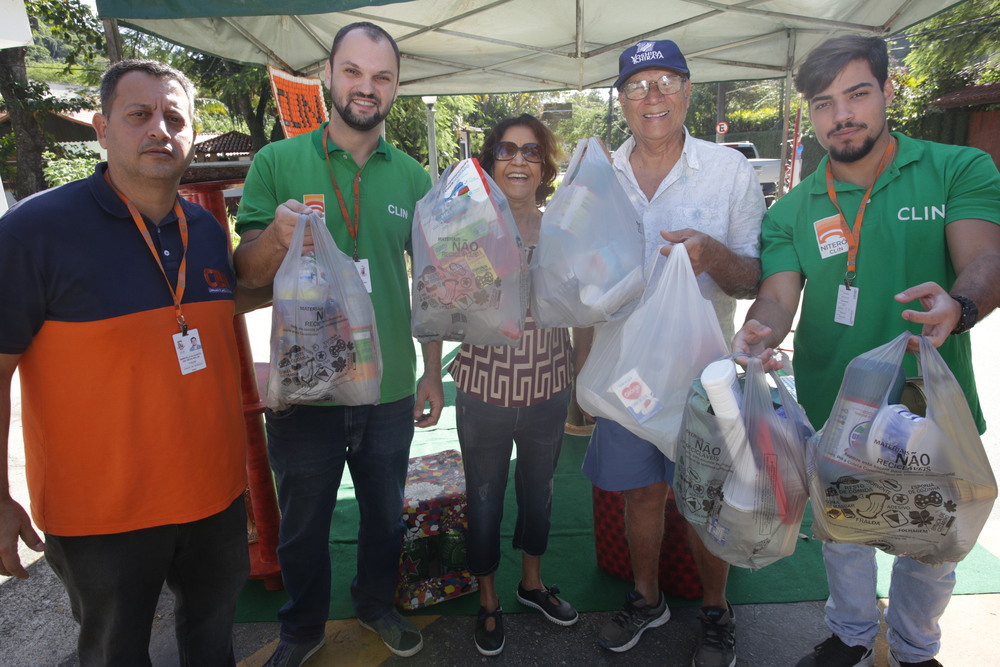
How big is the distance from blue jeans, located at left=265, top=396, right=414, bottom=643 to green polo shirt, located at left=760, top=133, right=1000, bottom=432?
1.42 m

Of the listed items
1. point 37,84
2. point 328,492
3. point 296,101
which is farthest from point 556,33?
point 37,84

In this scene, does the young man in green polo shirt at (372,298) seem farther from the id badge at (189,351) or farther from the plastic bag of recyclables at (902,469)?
the plastic bag of recyclables at (902,469)

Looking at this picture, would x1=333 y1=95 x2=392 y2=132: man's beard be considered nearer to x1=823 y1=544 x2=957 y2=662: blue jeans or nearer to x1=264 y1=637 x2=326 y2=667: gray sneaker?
x1=264 y1=637 x2=326 y2=667: gray sneaker

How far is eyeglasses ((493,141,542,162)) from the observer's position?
216cm

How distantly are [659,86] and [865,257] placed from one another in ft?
2.84

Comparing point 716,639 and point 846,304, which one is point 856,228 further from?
point 716,639

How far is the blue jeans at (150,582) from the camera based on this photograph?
1481 millimetres

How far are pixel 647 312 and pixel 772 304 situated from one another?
472 mm

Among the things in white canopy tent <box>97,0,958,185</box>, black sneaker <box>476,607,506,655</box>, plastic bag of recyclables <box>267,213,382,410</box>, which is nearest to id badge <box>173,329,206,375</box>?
plastic bag of recyclables <box>267,213,382,410</box>

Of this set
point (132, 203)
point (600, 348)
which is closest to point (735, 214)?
point (600, 348)

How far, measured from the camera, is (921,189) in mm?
1780

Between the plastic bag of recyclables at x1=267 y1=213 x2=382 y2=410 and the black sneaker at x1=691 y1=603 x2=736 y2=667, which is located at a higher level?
the plastic bag of recyclables at x1=267 y1=213 x2=382 y2=410

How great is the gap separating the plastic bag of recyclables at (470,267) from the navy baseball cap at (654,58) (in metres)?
0.67

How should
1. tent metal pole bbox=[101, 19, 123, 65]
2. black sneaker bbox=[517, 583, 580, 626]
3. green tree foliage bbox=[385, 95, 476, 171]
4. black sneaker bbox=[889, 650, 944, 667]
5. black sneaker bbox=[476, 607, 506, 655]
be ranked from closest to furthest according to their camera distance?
black sneaker bbox=[889, 650, 944, 667]
black sneaker bbox=[476, 607, 506, 655]
black sneaker bbox=[517, 583, 580, 626]
tent metal pole bbox=[101, 19, 123, 65]
green tree foliage bbox=[385, 95, 476, 171]
